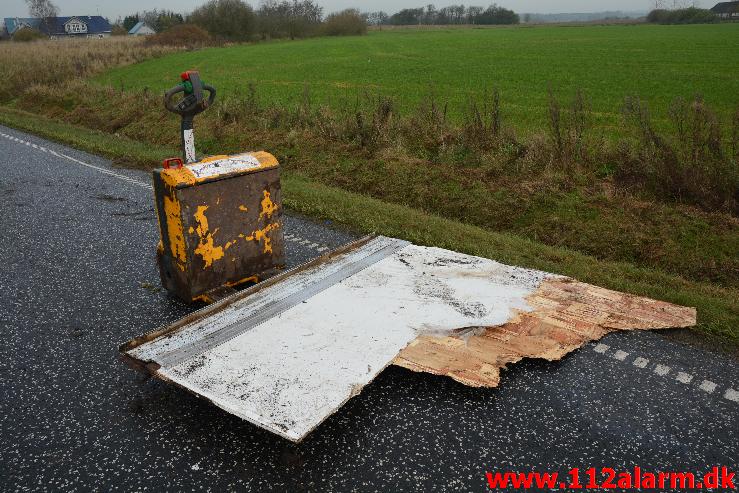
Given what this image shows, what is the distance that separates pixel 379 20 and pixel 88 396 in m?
120

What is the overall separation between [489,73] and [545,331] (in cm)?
2508

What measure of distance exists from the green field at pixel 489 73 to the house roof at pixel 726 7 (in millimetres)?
65333

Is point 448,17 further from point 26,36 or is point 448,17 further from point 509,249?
point 509,249

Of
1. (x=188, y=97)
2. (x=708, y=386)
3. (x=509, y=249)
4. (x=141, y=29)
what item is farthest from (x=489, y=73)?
(x=141, y=29)

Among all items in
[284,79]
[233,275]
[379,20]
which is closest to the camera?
[233,275]

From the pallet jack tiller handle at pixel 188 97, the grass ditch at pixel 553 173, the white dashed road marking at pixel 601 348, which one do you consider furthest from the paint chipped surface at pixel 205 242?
the grass ditch at pixel 553 173

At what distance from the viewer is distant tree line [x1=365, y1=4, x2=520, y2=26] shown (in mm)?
105312

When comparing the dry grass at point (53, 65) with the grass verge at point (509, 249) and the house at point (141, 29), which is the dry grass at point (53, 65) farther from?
the house at point (141, 29)

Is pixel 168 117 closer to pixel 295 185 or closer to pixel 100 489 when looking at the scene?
pixel 295 185

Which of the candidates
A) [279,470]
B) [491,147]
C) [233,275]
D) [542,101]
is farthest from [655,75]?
[279,470]

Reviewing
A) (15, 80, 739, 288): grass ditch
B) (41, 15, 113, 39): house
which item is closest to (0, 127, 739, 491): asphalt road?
(15, 80, 739, 288): grass ditch

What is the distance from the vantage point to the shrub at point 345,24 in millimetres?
73188

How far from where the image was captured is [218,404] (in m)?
3.30

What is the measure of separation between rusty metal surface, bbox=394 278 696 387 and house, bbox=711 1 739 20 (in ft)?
350
